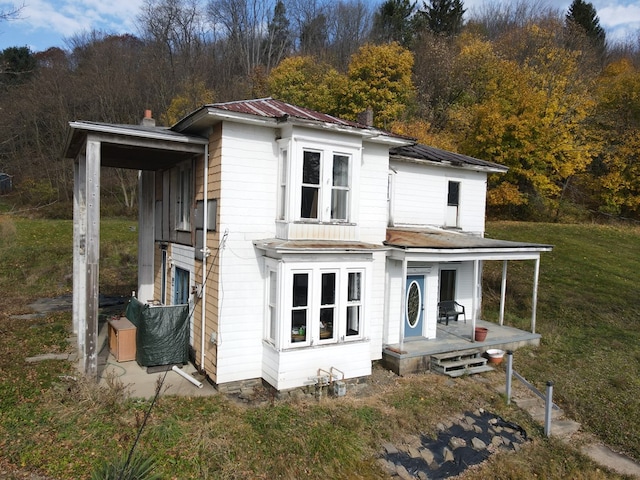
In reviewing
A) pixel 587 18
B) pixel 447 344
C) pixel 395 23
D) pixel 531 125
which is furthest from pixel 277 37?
pixel 447 344

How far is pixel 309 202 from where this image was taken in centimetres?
998

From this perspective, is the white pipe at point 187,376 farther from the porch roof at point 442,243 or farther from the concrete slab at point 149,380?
the porch roof at point 442,243

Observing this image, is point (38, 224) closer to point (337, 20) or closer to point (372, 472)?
point (372, 472)

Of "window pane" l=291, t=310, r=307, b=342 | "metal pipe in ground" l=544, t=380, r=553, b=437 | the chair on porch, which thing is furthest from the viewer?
the chair on porch

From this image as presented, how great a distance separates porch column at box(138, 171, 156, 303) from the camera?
1456 centimetres

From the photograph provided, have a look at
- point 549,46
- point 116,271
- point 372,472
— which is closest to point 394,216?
point 372,472

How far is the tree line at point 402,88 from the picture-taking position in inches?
1142

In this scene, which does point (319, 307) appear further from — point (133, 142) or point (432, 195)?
point (432, 195)

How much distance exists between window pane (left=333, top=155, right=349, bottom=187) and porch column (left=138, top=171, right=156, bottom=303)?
24.0ft

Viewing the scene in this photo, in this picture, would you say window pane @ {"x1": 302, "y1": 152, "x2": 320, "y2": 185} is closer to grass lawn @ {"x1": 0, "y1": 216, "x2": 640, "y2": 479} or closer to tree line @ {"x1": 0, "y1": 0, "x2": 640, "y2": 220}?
grass lawn @ {"x1": 0, "y1": 216, "x2": 640, "y2": 479}

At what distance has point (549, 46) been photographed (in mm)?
32812

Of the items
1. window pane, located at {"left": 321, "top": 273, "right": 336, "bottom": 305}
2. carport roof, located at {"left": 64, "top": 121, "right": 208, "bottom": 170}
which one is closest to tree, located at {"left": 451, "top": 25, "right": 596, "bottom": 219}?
window pane, located at {"left": 321, "top": 273, "right": 336, "bottom": 305}

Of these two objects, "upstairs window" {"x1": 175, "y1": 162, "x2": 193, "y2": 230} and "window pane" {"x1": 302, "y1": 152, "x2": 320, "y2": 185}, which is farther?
"upstairs window" {"x1": 175, "y1": 162, "x2": 193, "y2": 230}

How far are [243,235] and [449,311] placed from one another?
28.0ft
